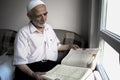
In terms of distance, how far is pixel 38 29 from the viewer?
1.73 m

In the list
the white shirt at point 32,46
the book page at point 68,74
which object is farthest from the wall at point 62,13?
the book page at point 68,74

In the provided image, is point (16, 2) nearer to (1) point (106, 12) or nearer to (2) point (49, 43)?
(2) point (49, 43)

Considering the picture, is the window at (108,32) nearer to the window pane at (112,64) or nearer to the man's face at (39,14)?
the window pane at (112,64)

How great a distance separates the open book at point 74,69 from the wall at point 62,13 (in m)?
0.51

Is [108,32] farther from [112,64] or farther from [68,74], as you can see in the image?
[68,74]

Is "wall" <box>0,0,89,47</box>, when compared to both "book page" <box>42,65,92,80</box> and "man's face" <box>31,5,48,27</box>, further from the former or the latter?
"book page" <box>42,65,92,80</box>

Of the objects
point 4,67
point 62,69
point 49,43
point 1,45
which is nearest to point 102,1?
point 49,43

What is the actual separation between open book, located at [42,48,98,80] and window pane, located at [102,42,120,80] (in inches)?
5.8

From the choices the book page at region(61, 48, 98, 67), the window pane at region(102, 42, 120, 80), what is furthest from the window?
the book page at region(61, 48, 98, 67)

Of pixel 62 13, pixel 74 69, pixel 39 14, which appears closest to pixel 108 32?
pixel 74 69

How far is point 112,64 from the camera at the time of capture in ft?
4.58

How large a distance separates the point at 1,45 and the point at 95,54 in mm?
1183

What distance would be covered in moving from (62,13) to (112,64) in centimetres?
98

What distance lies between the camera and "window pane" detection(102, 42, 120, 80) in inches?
49.0
